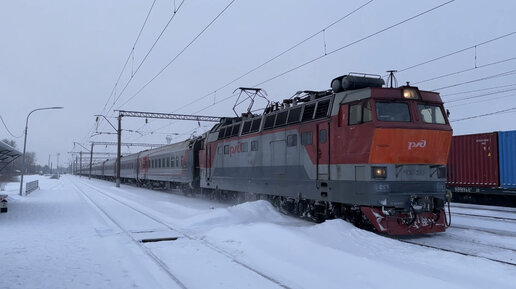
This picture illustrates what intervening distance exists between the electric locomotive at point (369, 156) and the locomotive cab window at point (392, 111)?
2 centimetres

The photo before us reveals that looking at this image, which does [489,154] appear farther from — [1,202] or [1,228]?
[1,202]

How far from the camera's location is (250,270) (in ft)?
22.9

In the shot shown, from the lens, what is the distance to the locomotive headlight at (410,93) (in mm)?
10367

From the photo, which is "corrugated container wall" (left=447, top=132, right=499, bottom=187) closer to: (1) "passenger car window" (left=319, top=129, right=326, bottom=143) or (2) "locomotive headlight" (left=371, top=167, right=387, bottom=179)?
(1) "passenger car window" (left=319, top=129, right=326, bottom=143)

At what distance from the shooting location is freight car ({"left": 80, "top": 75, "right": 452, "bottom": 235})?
32.3 ft

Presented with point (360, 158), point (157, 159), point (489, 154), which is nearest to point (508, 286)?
point (360, 158)

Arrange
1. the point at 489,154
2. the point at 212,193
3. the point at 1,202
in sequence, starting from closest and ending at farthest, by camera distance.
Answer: the point at 1,202
the point at 489,154
the point at 212,193

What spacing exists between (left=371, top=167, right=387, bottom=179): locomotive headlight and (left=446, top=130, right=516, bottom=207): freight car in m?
11.0

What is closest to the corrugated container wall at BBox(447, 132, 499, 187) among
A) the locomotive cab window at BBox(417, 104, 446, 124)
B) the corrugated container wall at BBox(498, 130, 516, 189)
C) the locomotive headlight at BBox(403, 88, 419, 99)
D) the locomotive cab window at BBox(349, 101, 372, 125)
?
the corrugated container wall at BBox(498, 130, 516, 189)

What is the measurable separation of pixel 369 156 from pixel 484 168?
11942mm

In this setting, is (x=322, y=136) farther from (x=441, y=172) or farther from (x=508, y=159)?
(x=508, y=159)

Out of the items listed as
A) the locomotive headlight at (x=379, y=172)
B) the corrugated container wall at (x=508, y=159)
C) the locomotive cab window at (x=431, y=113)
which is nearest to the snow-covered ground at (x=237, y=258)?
the locomotive headlight at (x=379, y=172)

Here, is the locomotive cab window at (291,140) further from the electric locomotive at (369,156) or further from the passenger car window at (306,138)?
the passenger car window at (306,138)

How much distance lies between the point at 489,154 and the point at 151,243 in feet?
52.6
